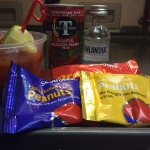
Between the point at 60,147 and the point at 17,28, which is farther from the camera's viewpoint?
the point at 17,28

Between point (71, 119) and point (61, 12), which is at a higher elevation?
point (61, 12)

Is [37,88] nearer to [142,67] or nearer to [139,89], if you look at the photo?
[139,89]

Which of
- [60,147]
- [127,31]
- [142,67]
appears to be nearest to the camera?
[60,147]

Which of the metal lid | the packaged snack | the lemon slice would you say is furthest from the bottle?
the lemon slice

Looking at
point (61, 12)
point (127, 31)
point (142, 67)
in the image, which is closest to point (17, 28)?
point (61, 12)

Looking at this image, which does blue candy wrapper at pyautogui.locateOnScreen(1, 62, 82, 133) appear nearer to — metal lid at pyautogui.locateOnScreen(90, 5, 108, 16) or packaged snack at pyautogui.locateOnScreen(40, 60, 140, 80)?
packaged snack at pyautogui.locateOnScreen(40, 60, 140, 80)

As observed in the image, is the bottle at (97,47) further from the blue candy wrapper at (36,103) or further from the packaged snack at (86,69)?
the blue candy wrapper at (36,103)

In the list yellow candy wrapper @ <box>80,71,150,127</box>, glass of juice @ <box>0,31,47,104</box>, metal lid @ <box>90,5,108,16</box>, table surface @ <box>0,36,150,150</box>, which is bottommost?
table surface @ <box>0,36,150,150</box>
